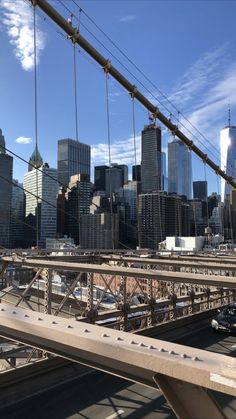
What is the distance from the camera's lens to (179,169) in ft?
238

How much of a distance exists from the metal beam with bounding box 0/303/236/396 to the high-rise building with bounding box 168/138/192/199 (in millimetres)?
65365

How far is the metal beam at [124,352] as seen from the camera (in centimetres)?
222

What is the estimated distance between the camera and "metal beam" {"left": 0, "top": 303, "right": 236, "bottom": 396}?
7.27 ft

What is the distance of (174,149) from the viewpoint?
6931 cm

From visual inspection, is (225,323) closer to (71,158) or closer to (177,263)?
(177,263)

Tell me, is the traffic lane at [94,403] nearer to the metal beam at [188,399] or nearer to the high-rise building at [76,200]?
the metal beam at [188,399]

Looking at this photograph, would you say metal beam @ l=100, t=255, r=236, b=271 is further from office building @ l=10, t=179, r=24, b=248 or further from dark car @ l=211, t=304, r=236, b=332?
office building @ l=10, t=179, r=24, b=248

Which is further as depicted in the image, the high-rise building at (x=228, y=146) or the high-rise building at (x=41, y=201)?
the high-rise building at (x=228, y=146)

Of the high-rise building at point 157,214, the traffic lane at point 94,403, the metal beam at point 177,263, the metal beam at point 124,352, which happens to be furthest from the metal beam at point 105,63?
the metal beam at point 124,352

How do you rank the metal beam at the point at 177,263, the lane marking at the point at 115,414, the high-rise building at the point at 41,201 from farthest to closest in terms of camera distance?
the high-rise building at the point at 41,201 → the metal beam at the point at 177,263 → the lane marking at the point at 115,414

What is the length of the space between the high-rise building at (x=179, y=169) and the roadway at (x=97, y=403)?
59.5 meters

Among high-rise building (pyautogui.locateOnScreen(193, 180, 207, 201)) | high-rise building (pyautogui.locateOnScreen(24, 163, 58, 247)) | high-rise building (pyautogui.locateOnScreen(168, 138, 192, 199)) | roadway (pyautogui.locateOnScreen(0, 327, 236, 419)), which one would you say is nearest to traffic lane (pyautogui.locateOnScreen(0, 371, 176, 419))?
roadway (pyautogui.locateOnScreen(0, 327, 236, 419))

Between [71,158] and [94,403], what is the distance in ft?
88.0

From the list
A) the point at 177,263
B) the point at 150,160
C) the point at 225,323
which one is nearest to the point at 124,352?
the point at 177,263
